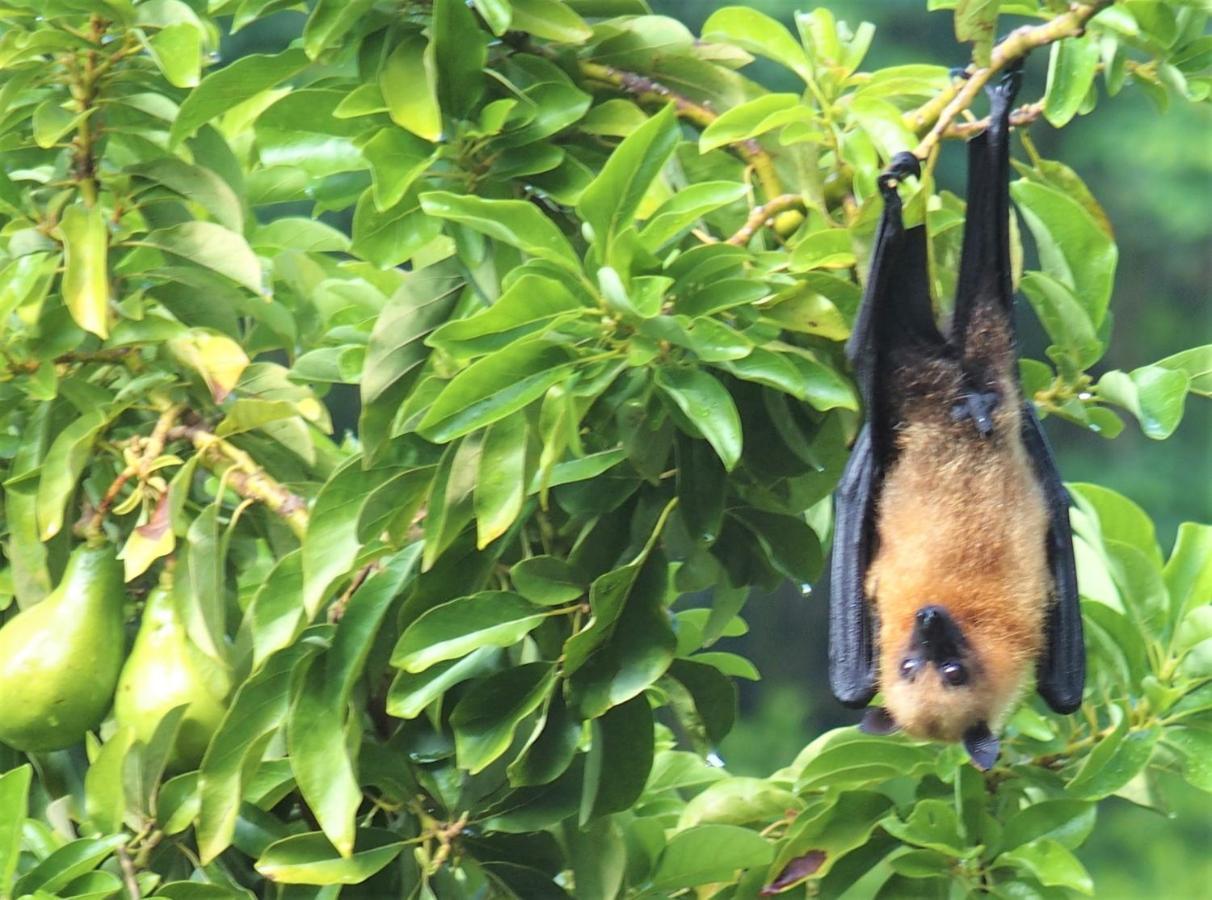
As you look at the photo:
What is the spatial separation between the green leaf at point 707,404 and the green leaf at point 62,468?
795mm

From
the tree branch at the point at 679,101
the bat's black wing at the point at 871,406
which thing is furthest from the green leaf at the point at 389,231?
the bat's black wing at the point at 871,406

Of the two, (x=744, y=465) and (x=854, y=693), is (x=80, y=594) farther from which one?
(x=854, y=693)

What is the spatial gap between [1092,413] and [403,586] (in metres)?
0.85

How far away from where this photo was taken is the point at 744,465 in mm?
1815

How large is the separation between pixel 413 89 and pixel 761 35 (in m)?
0.45

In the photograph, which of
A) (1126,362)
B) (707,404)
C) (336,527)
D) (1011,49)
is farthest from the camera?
(1126,362)

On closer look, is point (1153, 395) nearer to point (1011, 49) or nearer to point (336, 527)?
point (1011, 49)

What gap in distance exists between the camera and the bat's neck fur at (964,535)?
1.97m

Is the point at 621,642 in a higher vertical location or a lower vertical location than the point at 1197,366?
lower

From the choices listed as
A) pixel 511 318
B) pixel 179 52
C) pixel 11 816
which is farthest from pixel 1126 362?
pixel 11 816

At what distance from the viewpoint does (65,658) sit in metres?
1.93

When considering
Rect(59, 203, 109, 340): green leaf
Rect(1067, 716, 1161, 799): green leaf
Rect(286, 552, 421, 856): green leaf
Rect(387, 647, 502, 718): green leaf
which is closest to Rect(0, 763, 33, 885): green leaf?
Rect(286, 552, 421, 856): green leaf

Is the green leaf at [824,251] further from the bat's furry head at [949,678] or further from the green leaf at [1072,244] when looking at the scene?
the bat's furry head at [949,678]

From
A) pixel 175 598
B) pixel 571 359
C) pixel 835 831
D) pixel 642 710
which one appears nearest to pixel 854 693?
pixel 835 831
